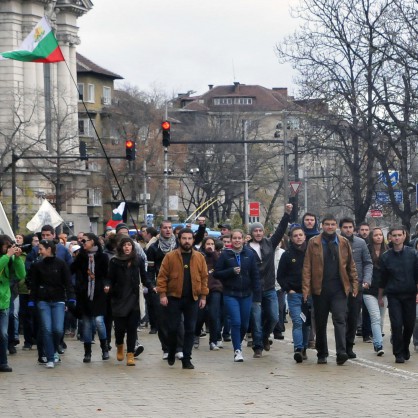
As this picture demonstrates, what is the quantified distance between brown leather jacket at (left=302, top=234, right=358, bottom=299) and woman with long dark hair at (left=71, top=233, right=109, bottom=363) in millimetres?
2851

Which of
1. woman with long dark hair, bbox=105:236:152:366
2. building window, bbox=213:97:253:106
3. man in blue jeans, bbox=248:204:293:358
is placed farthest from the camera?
building window, bbox=213:97:253:106

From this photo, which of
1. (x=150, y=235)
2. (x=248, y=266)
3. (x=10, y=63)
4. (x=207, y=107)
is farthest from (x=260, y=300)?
(x=207, y=107)

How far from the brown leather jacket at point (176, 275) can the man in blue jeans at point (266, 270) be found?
174 centimetres

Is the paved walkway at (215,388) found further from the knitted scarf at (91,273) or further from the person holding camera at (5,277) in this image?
the knitted scarf at (91,273)

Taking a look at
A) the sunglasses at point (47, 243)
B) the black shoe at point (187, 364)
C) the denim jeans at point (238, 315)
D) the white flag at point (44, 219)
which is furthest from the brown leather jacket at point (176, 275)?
the white flag at point (44, 219)

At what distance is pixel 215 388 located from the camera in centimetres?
1594

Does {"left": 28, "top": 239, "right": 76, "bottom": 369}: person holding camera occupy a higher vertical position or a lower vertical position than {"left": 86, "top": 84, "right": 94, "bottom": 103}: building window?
lower

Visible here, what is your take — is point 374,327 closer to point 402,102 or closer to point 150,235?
point 150,235

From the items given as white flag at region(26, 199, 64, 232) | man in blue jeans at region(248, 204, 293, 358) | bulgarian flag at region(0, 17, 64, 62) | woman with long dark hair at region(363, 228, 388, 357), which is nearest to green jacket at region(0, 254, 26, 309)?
man in blue jeans at region(248, 204, 293, 358)

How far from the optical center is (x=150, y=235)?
25.2 metres

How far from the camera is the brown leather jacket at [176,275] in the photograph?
733 inches

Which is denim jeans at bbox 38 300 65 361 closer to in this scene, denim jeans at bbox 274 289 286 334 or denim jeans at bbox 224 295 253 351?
denim jeans at bbox 224 295 253 351

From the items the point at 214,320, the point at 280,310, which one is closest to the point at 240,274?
the point at 214,320

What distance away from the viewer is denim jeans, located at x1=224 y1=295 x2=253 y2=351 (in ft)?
63.9
